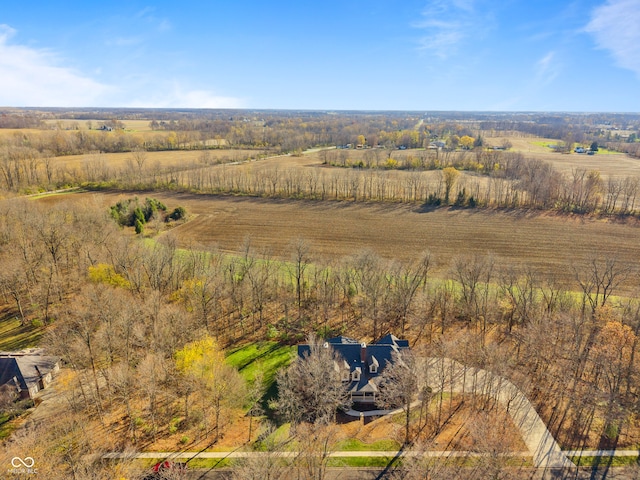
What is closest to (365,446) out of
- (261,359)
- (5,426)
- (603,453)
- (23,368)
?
(261,359)

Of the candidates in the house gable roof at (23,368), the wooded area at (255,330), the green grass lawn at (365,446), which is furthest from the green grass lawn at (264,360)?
the house gable roof at (23,368)

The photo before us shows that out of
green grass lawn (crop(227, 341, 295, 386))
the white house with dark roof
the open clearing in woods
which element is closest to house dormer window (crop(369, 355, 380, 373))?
the white house with dark roof

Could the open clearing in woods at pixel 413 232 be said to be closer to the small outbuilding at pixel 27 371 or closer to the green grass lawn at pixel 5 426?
the small outbuilding at pixel 27 371

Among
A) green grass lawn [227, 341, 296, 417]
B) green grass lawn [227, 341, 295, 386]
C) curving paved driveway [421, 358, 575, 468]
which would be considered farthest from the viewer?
green grass lawn [227, 341, 295, 386]

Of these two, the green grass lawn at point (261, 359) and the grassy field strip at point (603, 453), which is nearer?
the grassy field strip at point (603, 453)

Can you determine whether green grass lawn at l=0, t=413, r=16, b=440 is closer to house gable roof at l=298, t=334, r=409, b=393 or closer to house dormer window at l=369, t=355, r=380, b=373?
house gable roof at l=298, t=334, r=409, b=393

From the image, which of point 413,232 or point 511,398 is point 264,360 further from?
point 413,232
